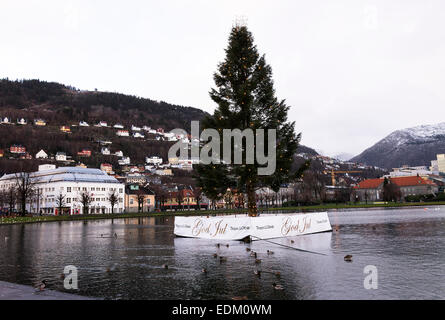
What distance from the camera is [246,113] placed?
3125cm

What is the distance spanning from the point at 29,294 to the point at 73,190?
128 meters

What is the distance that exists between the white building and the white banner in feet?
332

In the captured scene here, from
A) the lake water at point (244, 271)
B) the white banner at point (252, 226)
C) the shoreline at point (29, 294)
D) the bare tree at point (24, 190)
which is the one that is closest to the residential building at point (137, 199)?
the bare tree at point (24, 190)

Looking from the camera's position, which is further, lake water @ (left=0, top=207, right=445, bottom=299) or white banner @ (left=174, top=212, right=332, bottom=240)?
white banner @ (left=174, top=212, right=332, bottom=240)

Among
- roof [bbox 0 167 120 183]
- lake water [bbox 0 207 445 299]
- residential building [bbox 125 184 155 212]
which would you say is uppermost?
roof [bbox 0 167 120 183]

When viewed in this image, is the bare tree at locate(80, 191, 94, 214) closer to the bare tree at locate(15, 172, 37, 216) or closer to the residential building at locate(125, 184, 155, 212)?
the bare tree at locate(15, 172, 37, 216)

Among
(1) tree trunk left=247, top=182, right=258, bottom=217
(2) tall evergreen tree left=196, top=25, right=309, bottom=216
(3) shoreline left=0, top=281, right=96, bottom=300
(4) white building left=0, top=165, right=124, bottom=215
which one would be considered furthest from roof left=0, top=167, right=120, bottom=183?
(3) shoreline left=0, top=281, right=96, bottom=300

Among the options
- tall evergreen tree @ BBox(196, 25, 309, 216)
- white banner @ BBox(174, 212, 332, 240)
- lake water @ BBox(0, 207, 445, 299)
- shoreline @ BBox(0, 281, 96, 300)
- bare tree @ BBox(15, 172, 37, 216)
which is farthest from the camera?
bare tree @ BBox(15, 172, 37, 216)

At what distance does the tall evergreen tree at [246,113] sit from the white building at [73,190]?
329ft

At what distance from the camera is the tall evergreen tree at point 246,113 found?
30.7 meters

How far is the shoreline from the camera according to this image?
10.1 m

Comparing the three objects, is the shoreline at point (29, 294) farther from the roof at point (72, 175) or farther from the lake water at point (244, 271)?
the roof at point (72, 175)
